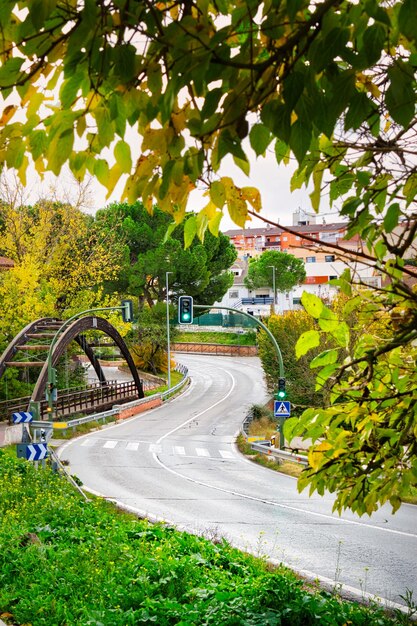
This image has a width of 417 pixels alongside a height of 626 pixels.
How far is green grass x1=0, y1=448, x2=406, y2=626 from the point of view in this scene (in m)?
6.58

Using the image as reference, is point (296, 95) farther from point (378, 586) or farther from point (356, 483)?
point (378, 586)

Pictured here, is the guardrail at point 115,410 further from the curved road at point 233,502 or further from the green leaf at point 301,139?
the green leaf at point 301,139

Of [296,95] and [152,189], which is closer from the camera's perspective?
[296,95]

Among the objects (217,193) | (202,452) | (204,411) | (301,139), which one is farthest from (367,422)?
(204,411)

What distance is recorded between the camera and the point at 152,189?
2939mm

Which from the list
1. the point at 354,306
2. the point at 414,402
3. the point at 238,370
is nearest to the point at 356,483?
the point at 414,402

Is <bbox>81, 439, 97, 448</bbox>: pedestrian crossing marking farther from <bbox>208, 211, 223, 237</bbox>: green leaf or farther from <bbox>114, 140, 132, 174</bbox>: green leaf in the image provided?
<bbox>114, 140, 132, 174</bbox>: green leaf

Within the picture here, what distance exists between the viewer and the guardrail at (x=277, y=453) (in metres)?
24.3

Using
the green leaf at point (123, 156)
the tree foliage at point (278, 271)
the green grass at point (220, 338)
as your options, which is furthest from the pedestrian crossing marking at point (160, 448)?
the tree foliage at point (278, 271)

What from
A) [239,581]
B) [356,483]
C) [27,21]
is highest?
[27,21]

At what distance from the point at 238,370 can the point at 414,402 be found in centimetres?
5920

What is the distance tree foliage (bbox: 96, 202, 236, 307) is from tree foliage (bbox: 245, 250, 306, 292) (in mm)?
19143

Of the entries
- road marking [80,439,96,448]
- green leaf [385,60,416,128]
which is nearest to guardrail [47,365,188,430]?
road marking [80,439,96,448]

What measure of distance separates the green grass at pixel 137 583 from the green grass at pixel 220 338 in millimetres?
62867
